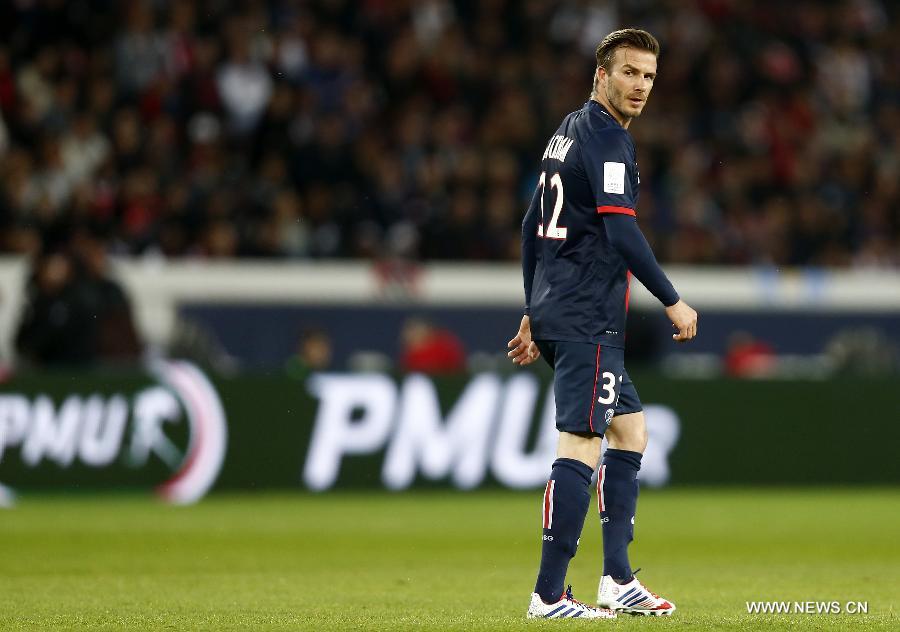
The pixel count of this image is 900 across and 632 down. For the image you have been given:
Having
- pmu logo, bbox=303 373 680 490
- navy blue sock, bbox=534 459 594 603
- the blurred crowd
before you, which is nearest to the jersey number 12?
navy blue sock, bbox=534 459 594 603

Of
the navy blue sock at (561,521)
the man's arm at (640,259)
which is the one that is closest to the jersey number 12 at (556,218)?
the man's arm at (640,259)

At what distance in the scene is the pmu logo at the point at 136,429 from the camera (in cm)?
1324

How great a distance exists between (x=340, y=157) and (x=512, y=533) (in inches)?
274

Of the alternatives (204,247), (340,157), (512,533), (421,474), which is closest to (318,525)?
(512,533)

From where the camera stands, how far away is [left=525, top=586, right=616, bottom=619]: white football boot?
594cm

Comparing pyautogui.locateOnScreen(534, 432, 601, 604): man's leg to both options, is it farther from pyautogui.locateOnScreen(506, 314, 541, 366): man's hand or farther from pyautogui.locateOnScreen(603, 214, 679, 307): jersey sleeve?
pyautogui.locateOnScreen(603, 214, 679, 307): jersey sleeve

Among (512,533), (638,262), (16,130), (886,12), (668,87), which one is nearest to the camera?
(638,262)

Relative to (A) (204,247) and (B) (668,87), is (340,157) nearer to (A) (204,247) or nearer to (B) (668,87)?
(A) (204,247)

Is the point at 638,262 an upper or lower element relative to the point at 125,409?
upper

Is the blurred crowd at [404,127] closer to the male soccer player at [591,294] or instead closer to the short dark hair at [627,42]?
the male soccer player at [591,294]

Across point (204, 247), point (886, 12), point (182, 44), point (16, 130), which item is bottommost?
point (204, 247)

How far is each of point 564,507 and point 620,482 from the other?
0.39 m

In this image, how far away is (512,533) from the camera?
11023 millimetres

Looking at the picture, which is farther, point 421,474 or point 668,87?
point 668,87
